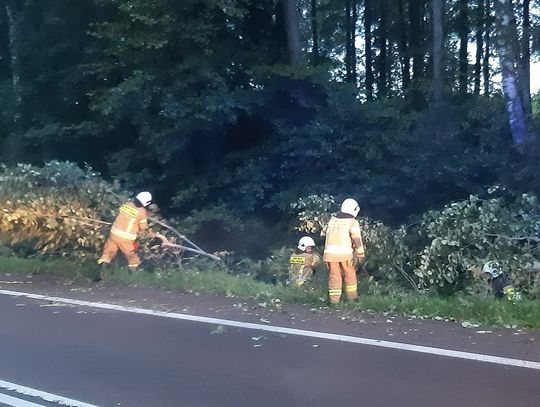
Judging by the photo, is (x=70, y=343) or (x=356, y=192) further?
(x=356, y=192)

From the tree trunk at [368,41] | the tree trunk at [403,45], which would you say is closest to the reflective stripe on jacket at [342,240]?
the tree trunk at [403,45]

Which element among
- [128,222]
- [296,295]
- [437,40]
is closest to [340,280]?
[296,295]

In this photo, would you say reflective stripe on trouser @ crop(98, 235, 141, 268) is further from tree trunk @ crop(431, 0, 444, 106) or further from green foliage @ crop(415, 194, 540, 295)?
tree trunk @ crop(431, 0, 444, 106)

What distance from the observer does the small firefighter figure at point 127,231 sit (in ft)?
40.9

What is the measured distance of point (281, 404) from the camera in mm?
6242

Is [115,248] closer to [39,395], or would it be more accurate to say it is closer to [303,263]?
[303,263]

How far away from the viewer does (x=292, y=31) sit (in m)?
18.8

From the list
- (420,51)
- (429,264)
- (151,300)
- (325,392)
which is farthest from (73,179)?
(420,51)

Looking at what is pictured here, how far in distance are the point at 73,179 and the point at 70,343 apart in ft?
17.5

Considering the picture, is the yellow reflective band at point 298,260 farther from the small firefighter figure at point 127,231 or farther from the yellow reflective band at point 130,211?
the yellow reflective band at point 130,211

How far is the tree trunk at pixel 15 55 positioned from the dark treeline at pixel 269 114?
2133 mm

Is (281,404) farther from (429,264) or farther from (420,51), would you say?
(420,51)

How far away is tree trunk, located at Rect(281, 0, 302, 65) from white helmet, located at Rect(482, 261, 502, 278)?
9.39m

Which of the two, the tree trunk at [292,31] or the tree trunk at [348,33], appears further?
the tree trunk at [348,33]
